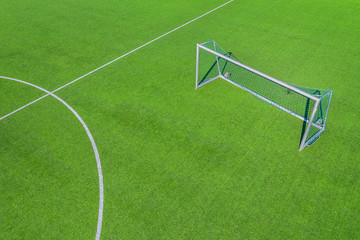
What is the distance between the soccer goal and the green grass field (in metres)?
0.33

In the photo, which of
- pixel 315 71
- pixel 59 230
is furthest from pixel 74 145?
pixel 315 71

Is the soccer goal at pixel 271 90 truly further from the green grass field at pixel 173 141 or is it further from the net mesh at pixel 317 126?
the green grass field at pixel 173 141

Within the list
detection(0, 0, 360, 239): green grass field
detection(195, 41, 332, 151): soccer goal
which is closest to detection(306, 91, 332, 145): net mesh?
detection(195, 41, 332, 151): soccer goal

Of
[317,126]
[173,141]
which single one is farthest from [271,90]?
[173,141]

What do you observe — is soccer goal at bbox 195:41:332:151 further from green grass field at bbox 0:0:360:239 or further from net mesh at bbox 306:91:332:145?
green grass field at bbox 0:0:360:239

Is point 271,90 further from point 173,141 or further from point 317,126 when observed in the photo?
point 173,141

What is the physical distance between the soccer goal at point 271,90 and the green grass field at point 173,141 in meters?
0.33

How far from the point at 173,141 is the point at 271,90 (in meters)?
4.33

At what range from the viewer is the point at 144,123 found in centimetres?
890

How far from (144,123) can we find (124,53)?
4.98 metres

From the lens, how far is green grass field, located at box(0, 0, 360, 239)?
641cm

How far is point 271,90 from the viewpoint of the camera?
10102 mm

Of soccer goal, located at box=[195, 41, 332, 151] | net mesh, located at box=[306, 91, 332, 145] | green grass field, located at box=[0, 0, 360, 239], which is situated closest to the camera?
green grass field, located at box=[0, 0, 360, 239]

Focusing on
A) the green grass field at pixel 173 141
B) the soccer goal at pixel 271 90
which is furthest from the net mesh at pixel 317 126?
the green grass field at pixel 173 141
